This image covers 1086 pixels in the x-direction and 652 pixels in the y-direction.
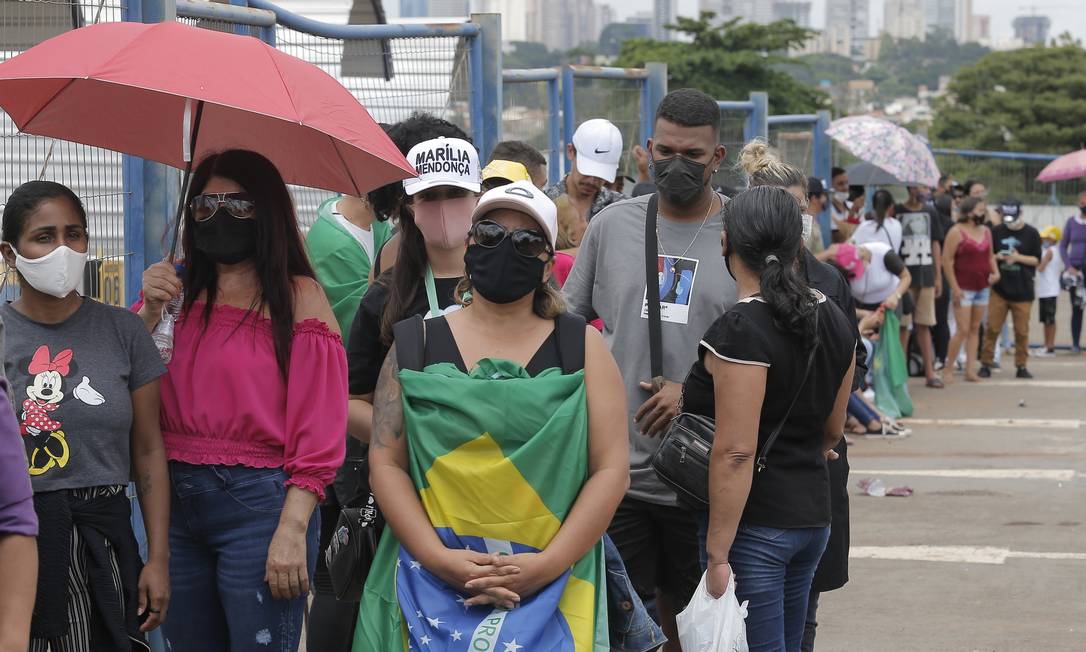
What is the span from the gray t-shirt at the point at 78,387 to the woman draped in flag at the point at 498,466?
0.68 meters

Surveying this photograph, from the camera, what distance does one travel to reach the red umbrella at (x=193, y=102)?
3604mm

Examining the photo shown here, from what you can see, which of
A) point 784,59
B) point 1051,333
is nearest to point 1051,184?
point 1051,333

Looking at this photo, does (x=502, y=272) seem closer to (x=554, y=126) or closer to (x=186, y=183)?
(x=186, y=183)

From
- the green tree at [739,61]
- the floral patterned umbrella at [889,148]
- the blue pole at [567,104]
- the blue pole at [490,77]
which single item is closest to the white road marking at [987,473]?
the blue pole at [567,104]

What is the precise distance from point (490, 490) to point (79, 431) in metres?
1.08

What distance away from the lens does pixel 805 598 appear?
414 centimetres

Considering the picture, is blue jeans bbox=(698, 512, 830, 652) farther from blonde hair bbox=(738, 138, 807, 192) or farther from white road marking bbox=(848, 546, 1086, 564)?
white road marking bbox=(848, 546, 1086, 564)

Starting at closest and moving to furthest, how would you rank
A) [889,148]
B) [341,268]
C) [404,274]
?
[404,274] → [341,268] → [889,148]

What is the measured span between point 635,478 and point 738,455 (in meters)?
0.81

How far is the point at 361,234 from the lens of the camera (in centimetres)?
512

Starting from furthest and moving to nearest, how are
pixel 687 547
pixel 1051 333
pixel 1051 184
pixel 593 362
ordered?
pixel 1051 184 < pixel 1051 333 < pixel 687 547 < pixel 593 362

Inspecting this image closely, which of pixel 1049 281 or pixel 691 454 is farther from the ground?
pixel 691 454

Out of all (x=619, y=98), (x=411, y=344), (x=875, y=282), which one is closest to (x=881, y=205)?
(x=875, y=282)

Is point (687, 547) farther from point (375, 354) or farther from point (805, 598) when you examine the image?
point (375, 354)
